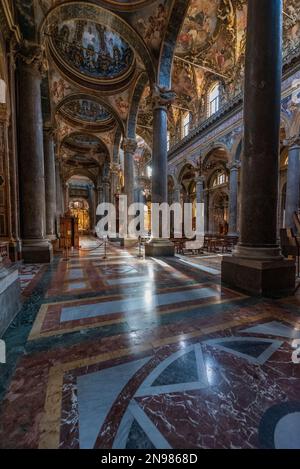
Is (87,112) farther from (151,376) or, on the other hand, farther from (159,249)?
(151,376)

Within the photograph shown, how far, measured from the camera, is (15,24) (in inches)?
239

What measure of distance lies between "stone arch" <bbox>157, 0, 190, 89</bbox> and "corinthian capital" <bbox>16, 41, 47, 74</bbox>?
4.53 m

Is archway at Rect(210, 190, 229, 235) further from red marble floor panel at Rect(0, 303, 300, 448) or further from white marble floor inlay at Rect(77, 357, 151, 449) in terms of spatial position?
white marble floor inlay at Rect(77, 357, 151, 449)

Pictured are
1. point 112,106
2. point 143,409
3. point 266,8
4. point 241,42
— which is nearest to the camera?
point 143,409

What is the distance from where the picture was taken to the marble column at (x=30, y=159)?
6.61 m

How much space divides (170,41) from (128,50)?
517 cm

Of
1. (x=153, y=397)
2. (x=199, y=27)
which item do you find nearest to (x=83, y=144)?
(x=199, y=27)

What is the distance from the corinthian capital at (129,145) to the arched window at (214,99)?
7645 mm

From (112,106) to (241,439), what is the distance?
52.6 ft

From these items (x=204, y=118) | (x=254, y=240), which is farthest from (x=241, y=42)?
(x=254, y=240)

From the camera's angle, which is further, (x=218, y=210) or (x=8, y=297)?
(x=218, y=210)

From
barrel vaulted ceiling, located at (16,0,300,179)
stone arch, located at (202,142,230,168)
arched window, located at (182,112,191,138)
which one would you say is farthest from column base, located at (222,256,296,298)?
arched window, located at (182,112,191,138)

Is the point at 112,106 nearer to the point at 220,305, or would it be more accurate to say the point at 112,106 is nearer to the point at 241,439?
the point at 220,305

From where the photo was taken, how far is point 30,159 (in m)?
6.71
